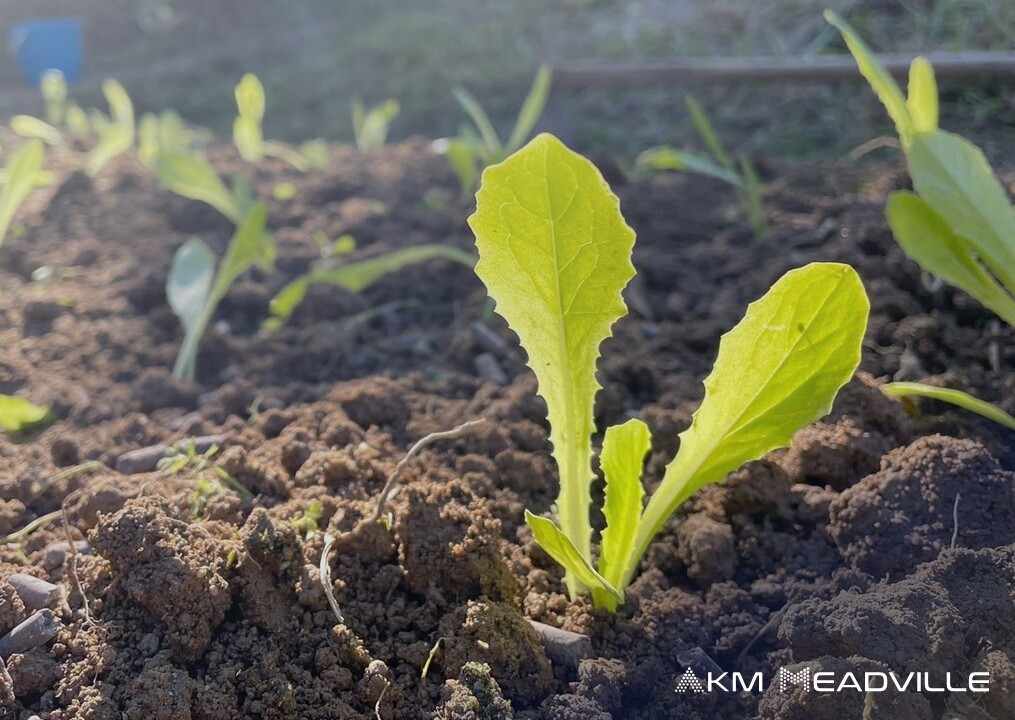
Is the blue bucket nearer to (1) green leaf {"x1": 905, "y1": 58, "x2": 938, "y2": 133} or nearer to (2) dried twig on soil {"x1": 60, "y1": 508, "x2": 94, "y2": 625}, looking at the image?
(2) dried twig on soil {"x1": 60, "y1": 508, "x2": 94, "y2": 625}

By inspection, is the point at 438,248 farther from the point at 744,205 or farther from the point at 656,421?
the point at 744,205

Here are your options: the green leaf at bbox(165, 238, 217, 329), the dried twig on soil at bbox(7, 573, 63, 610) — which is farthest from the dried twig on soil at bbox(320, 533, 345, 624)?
the green leaf at bbox(165, 238, 217, 329)

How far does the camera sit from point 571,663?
0.96 metres

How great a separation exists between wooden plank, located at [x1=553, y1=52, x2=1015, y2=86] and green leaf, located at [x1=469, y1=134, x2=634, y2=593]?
177 cm

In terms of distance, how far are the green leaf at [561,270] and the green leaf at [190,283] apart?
0.98 metres

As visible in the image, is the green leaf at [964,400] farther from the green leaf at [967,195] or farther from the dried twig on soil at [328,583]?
Result: the dried twig on soil at [328,583]

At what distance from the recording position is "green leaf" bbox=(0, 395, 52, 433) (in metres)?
1.41

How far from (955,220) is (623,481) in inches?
24.7

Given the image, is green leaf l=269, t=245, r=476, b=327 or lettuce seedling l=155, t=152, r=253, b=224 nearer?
green leaf l=269, t=245, r=476, b=327

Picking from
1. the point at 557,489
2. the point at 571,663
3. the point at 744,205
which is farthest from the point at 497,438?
the point at 744,205

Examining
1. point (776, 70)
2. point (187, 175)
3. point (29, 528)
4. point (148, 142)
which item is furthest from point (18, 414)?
point (776, 70)

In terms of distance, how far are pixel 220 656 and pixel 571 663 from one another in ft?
1.24

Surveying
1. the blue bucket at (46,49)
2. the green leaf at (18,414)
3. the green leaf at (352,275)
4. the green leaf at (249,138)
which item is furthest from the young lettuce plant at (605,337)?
the blue bucket at (46,49)

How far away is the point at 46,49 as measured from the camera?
222 inches
